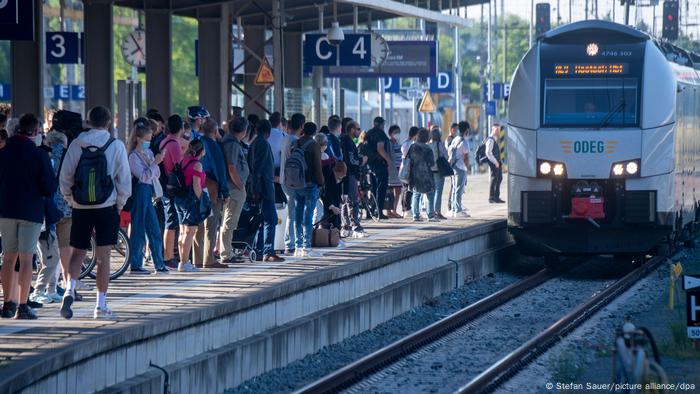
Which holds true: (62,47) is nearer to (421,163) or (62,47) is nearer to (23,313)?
(421,163)

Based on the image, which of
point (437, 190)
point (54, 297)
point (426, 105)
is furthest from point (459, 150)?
point (54, 297)

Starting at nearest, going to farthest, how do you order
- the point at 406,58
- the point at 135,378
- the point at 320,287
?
the point at 135,378 < the point at 320,287 < the point at 406,58

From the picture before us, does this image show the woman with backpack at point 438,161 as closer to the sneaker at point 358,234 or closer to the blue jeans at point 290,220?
the sneaker at point 358,234

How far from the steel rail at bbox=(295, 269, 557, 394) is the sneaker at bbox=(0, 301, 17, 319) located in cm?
244

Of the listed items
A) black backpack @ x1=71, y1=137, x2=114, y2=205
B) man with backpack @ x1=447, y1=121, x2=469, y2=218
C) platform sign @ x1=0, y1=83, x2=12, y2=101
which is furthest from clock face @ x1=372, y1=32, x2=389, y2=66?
black backpack @ x1=71, y1=137, x2=114, y2=205

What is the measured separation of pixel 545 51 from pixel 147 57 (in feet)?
25.3

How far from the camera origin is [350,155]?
2095 cm

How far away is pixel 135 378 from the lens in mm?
10742

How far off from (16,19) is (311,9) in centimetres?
1757

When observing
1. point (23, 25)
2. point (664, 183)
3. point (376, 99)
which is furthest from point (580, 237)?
point (376, 99)

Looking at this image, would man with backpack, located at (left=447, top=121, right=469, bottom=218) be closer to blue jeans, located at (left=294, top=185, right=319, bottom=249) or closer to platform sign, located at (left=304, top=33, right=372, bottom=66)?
platform sign, located at (left=304, top=33, right=372, bottom=66)

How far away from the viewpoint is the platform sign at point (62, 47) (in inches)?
1046

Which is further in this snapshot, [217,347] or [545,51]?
[545,51]

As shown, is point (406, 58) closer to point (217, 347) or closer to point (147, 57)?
point (147, 57)
